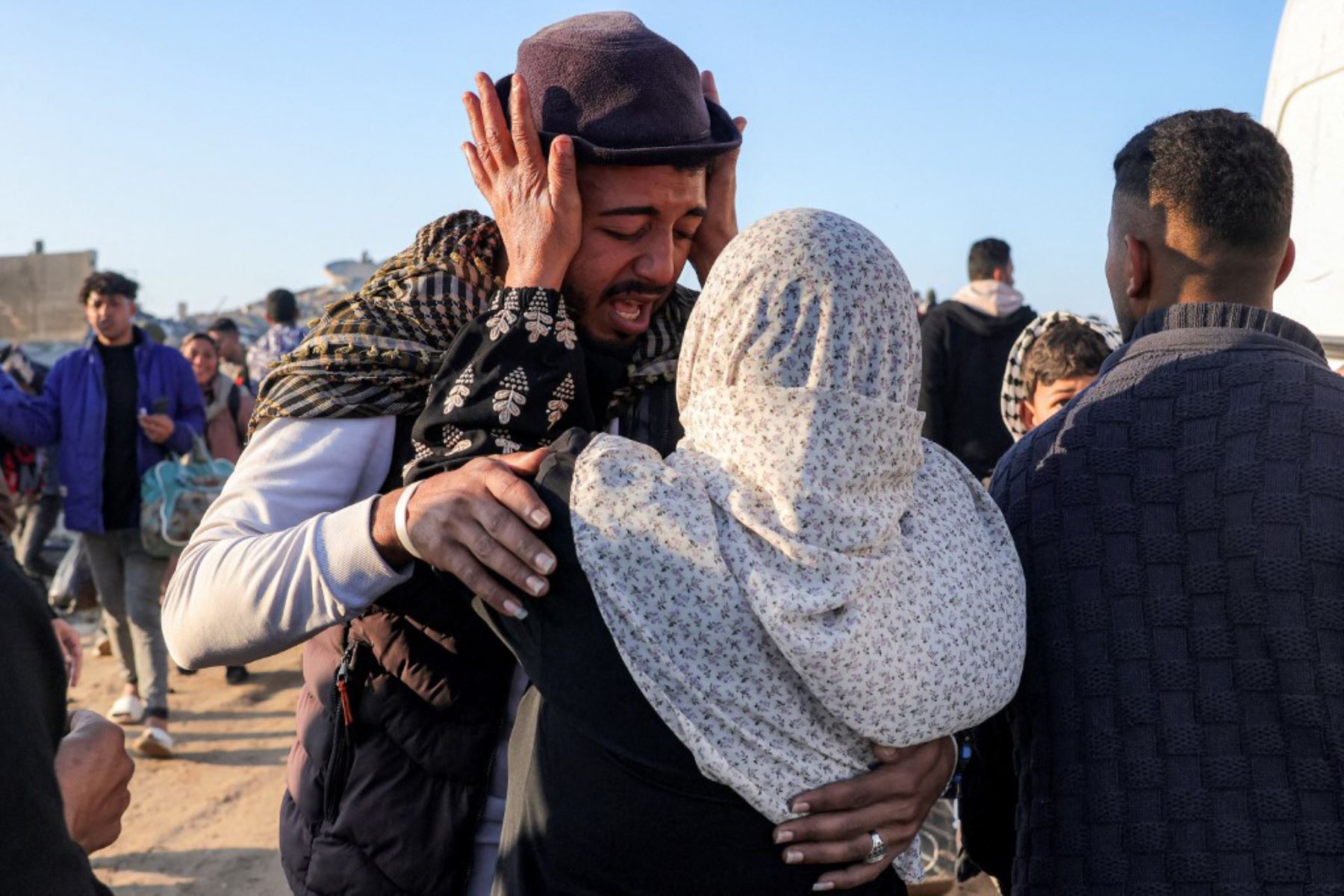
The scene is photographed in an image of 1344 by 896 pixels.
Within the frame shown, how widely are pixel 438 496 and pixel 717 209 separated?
0.84 meters

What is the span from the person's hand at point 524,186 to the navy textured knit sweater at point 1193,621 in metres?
0.87

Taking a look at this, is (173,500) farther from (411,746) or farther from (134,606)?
(411,746)

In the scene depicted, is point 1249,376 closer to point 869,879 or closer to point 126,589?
point 869,879

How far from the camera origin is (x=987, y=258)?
651cm

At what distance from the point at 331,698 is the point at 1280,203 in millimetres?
1724

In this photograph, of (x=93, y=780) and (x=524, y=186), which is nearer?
(x=93, y=780)

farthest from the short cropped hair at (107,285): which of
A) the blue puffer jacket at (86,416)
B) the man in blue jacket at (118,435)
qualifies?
the blue puffer jacket at (86,416)

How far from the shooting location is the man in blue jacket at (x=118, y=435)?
5.86 meters

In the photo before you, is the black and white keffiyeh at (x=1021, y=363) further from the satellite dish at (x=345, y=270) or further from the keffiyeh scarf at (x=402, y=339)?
the satellite dish at (x=345, y=270)

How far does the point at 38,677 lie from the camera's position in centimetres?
142

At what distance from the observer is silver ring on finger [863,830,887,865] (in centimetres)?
148

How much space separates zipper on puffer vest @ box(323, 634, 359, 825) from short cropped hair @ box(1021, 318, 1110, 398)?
7.26 ft

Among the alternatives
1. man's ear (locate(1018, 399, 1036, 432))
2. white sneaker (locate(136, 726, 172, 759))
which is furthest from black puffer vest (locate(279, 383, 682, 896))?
white sneaker (locate(136, 726, 172, 759))

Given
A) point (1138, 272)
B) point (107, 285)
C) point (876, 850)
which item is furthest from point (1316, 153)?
point (107, 285)
